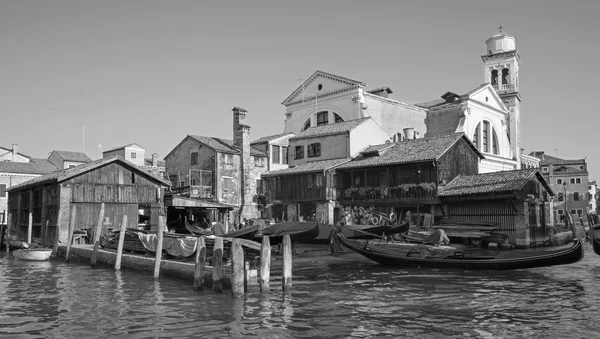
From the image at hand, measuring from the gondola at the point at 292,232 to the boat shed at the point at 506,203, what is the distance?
8.97 metres

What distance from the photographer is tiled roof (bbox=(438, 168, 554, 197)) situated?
88.0 ft

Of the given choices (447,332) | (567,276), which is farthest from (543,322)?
(567,276)

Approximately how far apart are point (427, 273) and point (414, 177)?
1359 cm

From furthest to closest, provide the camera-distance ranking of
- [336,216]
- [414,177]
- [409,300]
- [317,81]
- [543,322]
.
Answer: [317,81] < [336,216] < [414,177] < [409,300] < [543,322]

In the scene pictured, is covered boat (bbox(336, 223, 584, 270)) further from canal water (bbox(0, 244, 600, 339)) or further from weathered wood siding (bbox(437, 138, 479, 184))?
weathered wood siding (bbox(437, 138, 479, 184))

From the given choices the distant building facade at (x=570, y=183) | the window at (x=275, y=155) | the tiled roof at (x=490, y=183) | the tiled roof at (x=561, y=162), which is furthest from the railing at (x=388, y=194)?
the tiled roof at (x=561, y=162)

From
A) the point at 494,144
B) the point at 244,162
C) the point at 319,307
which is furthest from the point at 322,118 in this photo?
the point at 319,307

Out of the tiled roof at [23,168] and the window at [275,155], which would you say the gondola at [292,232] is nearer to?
the window at [275,155]

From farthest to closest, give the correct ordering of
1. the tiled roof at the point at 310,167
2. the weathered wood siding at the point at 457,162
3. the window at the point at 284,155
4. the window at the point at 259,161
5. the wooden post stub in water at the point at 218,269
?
1. the window at the point at 284,155
2. the window at the point at 259,161
3. the tiled roof at the point at 310,167
4. the weathered wood siding at the point at 457,162
5. the wooden post stub in water at the point at 218,269

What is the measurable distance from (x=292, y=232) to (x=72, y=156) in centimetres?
4274

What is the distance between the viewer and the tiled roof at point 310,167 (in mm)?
36319

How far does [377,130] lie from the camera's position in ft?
131

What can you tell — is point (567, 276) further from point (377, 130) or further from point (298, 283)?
point (377, 130)

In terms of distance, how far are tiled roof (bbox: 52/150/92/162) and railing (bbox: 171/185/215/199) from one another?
82.6 feet
